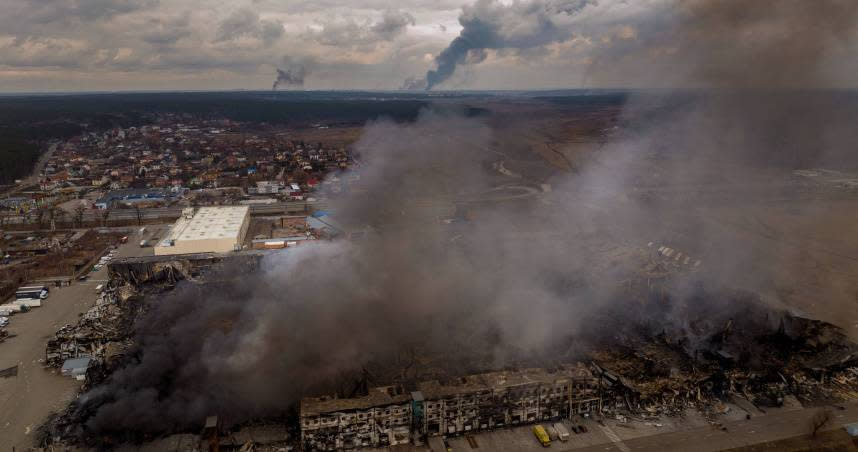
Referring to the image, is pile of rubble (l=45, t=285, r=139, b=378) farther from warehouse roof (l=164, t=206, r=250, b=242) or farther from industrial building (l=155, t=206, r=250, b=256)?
warehouse roof (l=164, t=206, r=250, b=242)

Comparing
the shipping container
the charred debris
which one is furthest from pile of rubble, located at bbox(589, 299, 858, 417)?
the shipping container

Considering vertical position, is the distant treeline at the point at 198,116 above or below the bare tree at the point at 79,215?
above

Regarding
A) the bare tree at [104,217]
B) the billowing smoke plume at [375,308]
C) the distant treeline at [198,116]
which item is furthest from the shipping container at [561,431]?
the bare tree at [104,217]

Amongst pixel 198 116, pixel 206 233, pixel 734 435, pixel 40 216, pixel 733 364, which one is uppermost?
pixel 198 116

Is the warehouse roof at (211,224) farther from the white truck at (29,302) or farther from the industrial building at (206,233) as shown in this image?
the white truck at (29,302)

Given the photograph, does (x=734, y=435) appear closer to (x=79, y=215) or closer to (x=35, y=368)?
(x=35, y=368)

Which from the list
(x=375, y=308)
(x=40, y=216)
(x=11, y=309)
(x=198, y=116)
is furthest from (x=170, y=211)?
(x=198, y=116)
